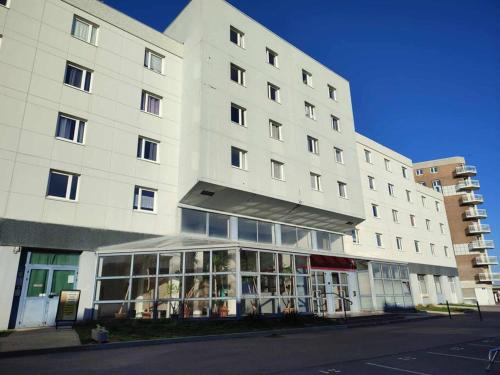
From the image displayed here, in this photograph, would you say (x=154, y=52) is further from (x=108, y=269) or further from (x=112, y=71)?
(x=108, y=269)

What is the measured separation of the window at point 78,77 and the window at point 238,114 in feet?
25.6

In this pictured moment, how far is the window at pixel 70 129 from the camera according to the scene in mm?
16469

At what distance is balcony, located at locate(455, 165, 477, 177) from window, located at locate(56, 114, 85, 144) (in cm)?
6621

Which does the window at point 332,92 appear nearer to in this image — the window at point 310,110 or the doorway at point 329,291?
the window at point 310,110

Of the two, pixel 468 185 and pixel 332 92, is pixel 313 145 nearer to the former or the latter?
pixel 332 92

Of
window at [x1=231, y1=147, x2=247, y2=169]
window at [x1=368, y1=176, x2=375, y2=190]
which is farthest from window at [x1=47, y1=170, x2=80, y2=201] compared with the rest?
window at [x1=368, y1=176, x2=375, y2=190]

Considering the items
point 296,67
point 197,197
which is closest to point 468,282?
point 296,67

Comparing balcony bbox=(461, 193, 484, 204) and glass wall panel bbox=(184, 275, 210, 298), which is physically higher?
balcony bbox=(461, 193, 484, 204)

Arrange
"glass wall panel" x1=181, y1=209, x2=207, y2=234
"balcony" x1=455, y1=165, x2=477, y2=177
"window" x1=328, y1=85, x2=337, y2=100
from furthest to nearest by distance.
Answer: "balcony" x1=455, y1=165, x2=477, y2=177 < "window" x1=328, y1=85, x2=337, y2=100 < "glass wall panel" x1=181, y1=209, x2=207, y2=234

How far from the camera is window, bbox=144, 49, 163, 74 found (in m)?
20.8

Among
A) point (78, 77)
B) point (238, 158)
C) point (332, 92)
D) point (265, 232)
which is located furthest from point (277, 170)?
point (78, 77)

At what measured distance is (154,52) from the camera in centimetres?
2119

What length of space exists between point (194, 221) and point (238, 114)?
6922 mm

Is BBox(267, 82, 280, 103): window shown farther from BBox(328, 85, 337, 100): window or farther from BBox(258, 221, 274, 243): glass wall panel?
BBox(258, 221, 274, 243): glass wall panel
